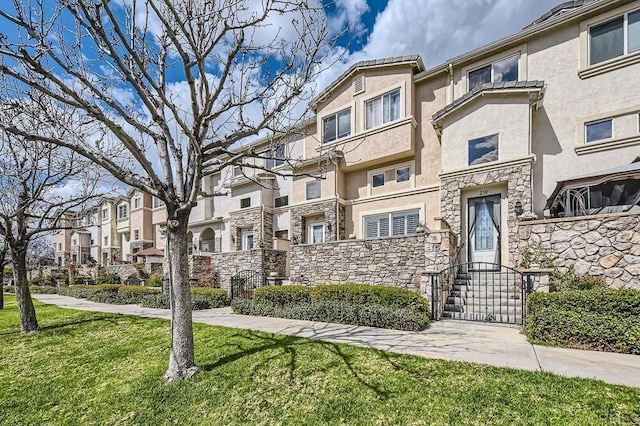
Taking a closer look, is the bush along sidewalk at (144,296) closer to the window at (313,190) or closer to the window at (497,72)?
the window at (313,190)

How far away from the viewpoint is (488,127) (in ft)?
37.3

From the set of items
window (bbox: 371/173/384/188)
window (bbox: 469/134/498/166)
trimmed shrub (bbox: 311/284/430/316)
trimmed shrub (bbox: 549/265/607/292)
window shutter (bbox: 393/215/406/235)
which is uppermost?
window (bbox: 469/134/498/166)

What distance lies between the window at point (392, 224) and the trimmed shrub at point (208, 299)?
7.33 metres

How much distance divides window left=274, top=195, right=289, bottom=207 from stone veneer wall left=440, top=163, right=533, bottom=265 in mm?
9903

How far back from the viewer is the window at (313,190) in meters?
16.7

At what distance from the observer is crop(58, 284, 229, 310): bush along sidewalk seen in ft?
40.8

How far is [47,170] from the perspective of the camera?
8.68 m

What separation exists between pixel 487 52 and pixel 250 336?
13.8 meters

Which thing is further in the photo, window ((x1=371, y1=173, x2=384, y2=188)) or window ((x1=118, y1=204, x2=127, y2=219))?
window ((x1=118, y1=204, x2=127, y2=219))

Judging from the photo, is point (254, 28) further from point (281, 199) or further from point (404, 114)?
point (281, 199)

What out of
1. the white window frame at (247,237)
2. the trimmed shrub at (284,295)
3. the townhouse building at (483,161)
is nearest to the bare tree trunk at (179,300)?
the townhouse building at (483,161)

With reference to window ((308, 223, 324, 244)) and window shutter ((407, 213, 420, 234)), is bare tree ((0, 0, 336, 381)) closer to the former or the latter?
window shutter ((407, 213, 420, 234))

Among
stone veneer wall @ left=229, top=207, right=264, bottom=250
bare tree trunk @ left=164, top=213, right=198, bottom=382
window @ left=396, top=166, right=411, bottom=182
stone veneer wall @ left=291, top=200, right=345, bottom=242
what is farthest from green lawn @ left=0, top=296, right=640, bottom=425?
stone veneer wall @ left=229, top=207, right=264, bottom=250

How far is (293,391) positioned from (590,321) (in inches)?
220
